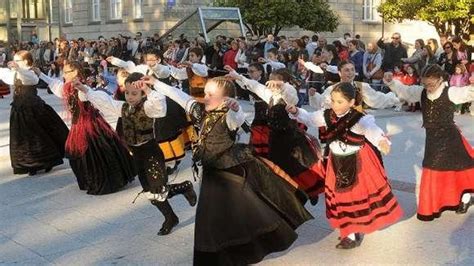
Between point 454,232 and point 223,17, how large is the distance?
18720mm

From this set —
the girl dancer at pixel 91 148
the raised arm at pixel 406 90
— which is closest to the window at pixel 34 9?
the girl dancer at pixel 91 148

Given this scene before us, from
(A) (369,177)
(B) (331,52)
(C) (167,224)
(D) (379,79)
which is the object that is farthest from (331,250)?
(D) (379,79)

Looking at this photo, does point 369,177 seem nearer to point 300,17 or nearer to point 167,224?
point 167,224

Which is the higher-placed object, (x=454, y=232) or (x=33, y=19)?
(x=33, y=19)

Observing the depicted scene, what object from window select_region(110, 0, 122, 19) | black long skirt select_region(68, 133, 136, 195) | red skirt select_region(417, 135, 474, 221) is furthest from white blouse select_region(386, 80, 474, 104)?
window select_region(110, 0, 122, 19)

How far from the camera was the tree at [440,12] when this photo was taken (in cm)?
2166

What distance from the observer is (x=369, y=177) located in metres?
5.28

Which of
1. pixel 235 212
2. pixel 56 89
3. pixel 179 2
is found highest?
pixel 179 2

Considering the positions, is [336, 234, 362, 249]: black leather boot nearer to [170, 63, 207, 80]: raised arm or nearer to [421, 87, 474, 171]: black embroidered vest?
[421, 87, 474, 171]: black embroidered vest

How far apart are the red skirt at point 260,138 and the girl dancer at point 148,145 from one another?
4.18ft

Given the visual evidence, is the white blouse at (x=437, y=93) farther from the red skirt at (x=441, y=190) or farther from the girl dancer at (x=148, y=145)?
the girl dancer at (x=148, y=145)

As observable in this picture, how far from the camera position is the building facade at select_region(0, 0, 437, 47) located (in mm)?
29438

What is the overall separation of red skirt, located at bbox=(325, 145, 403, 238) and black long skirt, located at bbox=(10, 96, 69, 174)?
4.57m

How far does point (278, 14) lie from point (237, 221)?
67.3ft
